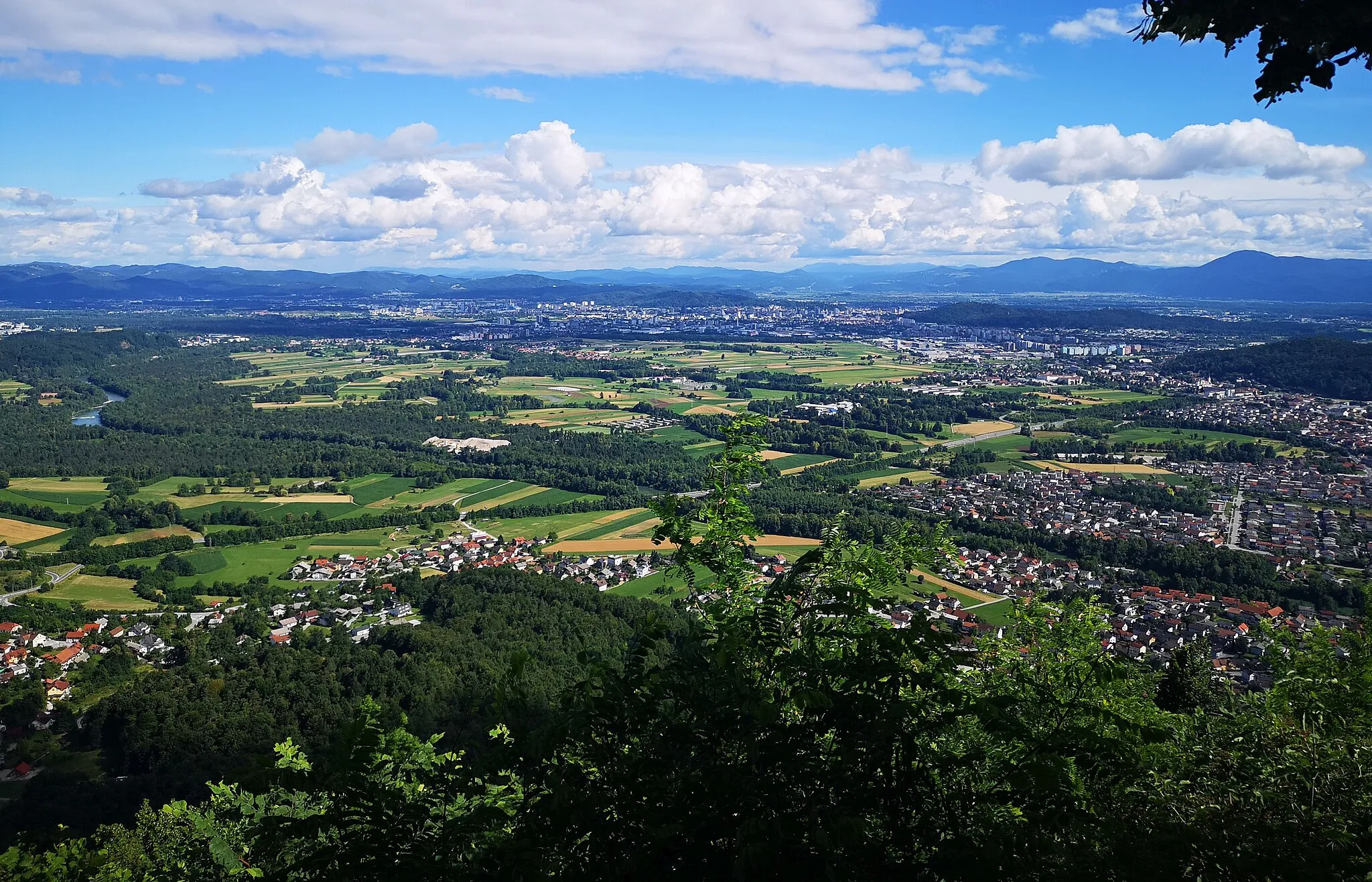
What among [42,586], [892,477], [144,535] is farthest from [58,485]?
[892,477]

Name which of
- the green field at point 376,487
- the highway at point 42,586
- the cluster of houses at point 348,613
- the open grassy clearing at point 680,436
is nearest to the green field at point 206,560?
the highway at point 42,586

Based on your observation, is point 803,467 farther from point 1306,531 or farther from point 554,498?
point 1306,531

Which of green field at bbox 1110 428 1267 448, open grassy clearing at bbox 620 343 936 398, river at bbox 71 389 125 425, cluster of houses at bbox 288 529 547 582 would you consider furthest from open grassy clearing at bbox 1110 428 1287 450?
river at bbox 71 389 125 425

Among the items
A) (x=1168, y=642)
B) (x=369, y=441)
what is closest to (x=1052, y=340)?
(x=369, y=441)

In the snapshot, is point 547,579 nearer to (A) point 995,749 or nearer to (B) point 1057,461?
(A) point 995,749

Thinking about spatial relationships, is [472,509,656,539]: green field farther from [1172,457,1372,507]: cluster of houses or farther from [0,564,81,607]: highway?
[1172,457,1372,507]: cluster of houses

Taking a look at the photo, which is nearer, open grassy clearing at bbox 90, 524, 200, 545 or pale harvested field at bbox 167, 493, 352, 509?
open grassy clearing at bbox 90, 524, 200, 545
